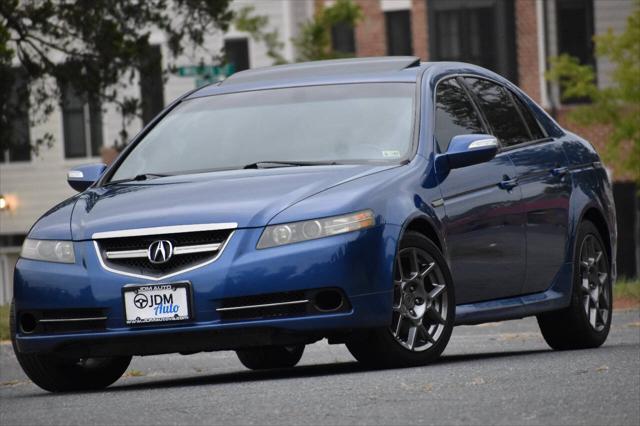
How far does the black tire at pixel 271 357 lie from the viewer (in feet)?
36.5

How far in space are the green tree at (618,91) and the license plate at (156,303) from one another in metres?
21.7

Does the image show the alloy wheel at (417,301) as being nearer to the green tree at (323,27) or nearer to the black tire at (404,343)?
the black tire at (404,343)

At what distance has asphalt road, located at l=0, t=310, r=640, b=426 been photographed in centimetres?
717

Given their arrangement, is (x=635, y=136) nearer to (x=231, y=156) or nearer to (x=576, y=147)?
(x=576, y=147)

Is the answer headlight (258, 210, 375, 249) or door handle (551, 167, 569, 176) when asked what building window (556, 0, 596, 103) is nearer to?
door handle (551, 167, 569, 176)

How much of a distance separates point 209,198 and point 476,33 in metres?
29.4

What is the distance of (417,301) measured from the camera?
941 cm

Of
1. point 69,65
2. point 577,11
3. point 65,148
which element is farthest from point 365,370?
point 65,148

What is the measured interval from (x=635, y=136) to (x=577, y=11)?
23.1 feet

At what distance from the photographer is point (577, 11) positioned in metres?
37.5

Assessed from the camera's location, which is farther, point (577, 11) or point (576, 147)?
point (577, 11)

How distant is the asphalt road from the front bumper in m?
0.23

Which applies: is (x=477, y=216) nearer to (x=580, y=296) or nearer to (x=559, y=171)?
(x=559, y=171)

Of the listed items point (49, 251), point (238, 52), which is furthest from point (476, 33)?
point (49, 251)
